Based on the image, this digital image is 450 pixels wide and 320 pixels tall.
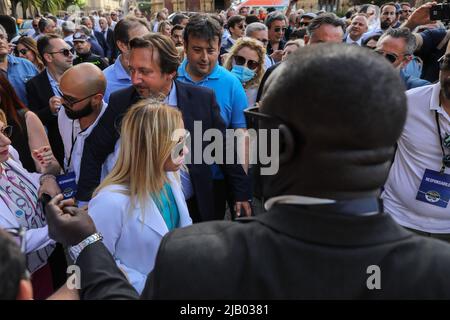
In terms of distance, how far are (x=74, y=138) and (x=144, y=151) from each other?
3.53ft

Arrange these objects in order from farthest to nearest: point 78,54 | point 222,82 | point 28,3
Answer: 1. point 28,3
2. point 78,54
3. point 222,82

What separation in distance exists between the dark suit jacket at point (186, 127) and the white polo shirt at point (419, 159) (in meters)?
1.09

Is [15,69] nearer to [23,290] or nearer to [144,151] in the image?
[144,151]

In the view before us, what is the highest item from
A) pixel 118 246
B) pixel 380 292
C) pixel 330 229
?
pixel 330 229

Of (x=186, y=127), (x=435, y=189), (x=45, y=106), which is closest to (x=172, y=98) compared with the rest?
(x=186, y=127)

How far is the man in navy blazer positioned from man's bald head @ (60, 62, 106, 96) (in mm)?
259

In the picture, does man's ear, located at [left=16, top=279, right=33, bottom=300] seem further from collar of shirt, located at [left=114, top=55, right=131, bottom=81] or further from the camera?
the camera

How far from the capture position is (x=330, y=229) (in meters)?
0.88

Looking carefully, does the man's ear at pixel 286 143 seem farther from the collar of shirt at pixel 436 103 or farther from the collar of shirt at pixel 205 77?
the collar of shirt at pixel 205 77
